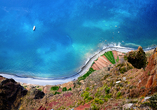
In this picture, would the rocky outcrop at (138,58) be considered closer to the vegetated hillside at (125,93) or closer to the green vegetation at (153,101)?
the vegetated hillside at (125,93)

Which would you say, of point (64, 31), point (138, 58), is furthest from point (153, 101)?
point (64, 31)

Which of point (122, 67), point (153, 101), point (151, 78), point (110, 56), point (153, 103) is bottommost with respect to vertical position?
point (153, 103)

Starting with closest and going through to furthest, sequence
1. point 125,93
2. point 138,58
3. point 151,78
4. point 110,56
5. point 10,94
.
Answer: point 151,78 → point 125,93 → point 138,58 → point 10,94 → point 110,56

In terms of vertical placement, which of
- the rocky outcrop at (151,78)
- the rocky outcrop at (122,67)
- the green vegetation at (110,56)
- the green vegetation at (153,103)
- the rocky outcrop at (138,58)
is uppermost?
the green vegetation at (110,56)

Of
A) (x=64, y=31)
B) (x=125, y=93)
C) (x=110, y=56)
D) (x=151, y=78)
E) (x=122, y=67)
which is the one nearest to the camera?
(x=151, y=78)

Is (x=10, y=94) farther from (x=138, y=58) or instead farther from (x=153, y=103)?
(x=153, y=103)

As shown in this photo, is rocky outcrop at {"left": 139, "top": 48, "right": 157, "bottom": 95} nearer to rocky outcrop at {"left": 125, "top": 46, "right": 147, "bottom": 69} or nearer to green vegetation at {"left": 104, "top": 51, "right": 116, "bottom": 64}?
rocky outcrop at {"left": 125, "top": 46, "right": 147, "bottom": 69}

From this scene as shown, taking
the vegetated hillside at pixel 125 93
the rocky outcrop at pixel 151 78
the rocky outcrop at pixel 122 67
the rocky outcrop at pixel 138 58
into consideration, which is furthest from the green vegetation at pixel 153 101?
the rocky outcrop at pixel 122 67
